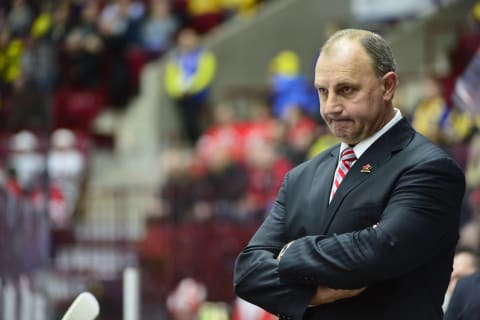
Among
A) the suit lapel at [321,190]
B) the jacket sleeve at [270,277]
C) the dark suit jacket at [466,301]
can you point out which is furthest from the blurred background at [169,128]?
the suit lapel at [321,190]

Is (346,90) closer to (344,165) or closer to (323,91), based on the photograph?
(323,91)

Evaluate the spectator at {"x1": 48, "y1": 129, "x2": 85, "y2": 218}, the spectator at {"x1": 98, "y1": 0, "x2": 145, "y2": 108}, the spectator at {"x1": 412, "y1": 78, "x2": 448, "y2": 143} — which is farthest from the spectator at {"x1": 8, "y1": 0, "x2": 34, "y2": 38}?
the spectator at {"x1": 412, "y1": 78, "x2": 448, "y2": 143}

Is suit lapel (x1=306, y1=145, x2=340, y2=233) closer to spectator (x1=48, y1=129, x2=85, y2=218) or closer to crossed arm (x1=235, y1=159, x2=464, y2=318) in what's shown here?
crossed arm (x1=235, y1=159, x2=464, y2=318)

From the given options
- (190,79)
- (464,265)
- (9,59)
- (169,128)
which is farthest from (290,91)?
(464,265)

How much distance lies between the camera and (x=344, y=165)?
4.07m

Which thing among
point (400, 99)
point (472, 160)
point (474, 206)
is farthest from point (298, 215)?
point (400, 99)

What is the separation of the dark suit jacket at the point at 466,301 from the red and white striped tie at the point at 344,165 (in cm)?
101

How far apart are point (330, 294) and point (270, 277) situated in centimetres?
23

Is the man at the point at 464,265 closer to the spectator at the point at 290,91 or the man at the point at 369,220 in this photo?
the man at the point at 369,220

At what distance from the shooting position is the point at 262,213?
12.8m

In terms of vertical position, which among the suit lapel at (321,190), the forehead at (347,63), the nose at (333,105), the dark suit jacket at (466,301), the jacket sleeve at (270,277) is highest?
the forehead at (347,63)

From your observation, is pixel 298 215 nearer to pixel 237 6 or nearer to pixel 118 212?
pixel 118 212

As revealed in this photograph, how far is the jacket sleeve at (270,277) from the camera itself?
153 inches

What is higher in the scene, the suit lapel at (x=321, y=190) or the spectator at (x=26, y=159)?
the spectator at (x=26, y=159)
